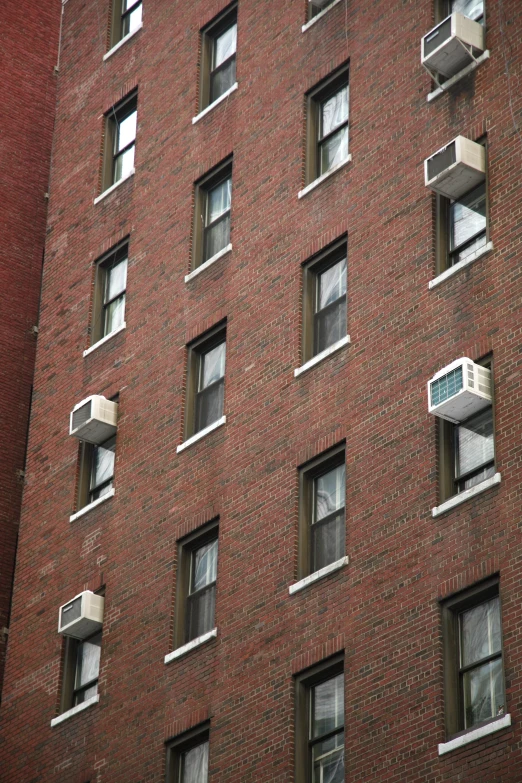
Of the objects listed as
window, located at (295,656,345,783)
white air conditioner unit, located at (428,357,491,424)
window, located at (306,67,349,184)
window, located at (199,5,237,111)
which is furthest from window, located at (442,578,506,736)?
window, located at (199,5,237,111)

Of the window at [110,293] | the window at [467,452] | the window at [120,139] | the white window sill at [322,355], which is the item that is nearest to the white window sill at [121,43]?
the window at [120,139]

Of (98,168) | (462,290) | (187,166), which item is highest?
(98,168)

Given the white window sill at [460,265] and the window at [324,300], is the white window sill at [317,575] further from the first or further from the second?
the white window sill at [460,265]

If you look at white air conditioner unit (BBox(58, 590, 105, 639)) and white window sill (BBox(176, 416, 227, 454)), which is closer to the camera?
white window sill (BBox(176, 416, 227, 454))

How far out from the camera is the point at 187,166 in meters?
35.9

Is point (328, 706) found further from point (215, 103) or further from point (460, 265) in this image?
point (215, 103)

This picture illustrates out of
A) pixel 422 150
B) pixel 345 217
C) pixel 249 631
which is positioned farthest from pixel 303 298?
pixel 249 631

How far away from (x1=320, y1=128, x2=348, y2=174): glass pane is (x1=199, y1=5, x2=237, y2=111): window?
4439 millimetres

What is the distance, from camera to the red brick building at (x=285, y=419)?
83.5ft

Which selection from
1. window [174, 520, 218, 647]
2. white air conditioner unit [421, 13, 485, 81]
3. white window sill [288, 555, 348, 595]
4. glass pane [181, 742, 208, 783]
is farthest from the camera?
window [174, 520, 218, 647]

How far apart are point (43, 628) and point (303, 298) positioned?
9426 mm

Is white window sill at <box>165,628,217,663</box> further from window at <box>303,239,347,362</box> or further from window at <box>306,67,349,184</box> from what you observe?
window at <box>306,67,349,184</box>

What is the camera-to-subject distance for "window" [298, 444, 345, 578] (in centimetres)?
2817

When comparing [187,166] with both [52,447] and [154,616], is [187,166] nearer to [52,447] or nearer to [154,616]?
[52,447]
